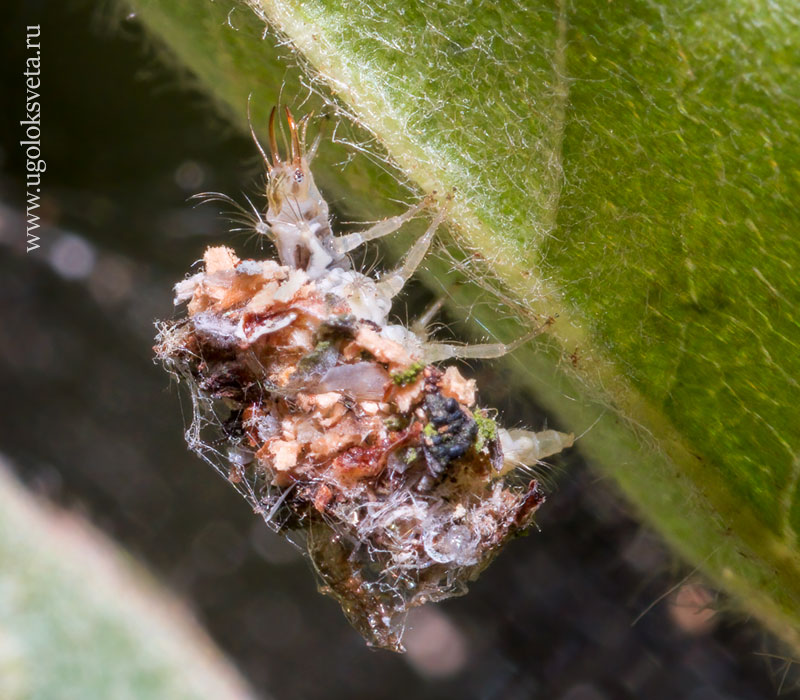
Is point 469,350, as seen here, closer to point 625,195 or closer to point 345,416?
point 345,416

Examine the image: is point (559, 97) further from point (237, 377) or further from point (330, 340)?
point (237, 377)

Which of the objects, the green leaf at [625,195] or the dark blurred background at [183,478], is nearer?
the green leaf at [625,195]

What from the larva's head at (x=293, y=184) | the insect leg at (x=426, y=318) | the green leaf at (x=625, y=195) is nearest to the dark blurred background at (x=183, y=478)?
the green leaf at (x=625, y=195)

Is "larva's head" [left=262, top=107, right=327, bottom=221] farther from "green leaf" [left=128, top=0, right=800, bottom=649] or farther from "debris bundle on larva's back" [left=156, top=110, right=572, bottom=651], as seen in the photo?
"green leaf" [left=128, top=0, right=800, bottom=649]

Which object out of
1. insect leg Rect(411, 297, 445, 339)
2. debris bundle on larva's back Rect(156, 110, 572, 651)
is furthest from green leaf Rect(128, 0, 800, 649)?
debris bundle on larva's back Rect(156, 110, 572, 651)

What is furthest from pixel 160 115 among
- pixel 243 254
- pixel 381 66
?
Answer: pixel 381 66

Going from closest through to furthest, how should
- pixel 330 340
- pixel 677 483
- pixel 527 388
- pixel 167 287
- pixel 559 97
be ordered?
1. pixel 559 97
2. pixel 330 340
3. pixel 677 483
4. pixel 527 388
5. pixel 167 287

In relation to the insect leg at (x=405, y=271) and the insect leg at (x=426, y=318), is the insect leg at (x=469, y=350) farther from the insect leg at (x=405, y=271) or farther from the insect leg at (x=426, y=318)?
the insect leg at (x=405, y=271)
